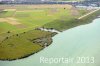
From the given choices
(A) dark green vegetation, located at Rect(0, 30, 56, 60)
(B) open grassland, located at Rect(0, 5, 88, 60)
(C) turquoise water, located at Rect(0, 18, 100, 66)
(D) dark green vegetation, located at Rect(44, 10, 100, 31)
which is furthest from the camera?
(D) dark green vegetation, located at Rect(44, 10, 100, 31)

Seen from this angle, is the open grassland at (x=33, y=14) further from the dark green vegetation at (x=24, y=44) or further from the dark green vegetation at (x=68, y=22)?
the dark green vegetation at (x=24, y=44)

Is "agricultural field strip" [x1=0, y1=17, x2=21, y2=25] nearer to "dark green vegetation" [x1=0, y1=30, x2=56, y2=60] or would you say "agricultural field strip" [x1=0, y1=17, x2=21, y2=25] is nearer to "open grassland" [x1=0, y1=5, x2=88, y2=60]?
"open grassland" [x1=0, y1=5, x2=88, y2=60]

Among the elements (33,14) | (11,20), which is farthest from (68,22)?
(11,20)

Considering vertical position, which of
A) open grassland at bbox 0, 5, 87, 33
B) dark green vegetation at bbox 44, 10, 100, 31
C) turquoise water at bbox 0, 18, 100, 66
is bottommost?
turquoise water at bbox 0, 18, 100, 66

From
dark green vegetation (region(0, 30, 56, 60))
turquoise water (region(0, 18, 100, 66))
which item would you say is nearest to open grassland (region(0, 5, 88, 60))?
dark green vegetation (region(0, 30, 56, 60))

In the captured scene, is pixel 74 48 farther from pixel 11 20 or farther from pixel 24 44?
pixel 11 20

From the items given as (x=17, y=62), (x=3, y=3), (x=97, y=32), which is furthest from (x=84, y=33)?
(x=3, y=3)

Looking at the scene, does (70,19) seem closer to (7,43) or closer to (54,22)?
(54,22)

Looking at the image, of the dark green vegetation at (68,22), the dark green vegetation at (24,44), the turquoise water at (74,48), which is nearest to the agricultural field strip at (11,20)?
Answer: the dark green vegetation at (24,44)
